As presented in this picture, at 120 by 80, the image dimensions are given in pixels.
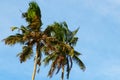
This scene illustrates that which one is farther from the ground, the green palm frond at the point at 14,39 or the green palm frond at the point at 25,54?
the green palm frond at the point at 14,39

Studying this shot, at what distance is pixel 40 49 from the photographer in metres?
63.2

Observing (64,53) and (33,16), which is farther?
(64,53)

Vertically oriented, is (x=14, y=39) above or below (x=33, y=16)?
below

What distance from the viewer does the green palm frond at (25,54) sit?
206ft

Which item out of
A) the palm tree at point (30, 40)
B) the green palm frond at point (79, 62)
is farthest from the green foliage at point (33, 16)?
the green palm frond at point (79, 62)

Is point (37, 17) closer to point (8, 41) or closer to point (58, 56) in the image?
point (8, 41)

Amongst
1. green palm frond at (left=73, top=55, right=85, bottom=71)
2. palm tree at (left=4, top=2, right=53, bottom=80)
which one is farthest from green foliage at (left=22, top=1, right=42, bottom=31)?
green palm frond at (left=73, top=55, right=85, bottom=71)

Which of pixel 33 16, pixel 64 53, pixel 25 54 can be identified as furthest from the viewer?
pixel 64 53

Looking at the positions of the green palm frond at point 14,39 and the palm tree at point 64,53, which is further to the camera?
the palm tree at point 64,53

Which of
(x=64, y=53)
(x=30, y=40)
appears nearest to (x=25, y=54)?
(x=30, y=40)

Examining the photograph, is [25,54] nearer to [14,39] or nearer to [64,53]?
[14,39]

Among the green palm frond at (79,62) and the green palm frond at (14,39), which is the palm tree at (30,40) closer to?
the green palm frond at (14,39)

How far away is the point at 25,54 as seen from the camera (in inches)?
2478

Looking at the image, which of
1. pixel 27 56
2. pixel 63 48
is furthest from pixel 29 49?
pixel 63 48
